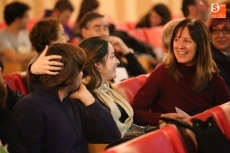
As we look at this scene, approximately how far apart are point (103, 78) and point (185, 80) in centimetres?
57

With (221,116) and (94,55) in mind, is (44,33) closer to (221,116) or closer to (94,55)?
(94,55)

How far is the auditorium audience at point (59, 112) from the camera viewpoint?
271 cm

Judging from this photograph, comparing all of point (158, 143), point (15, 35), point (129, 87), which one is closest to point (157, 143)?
point (158, 143)

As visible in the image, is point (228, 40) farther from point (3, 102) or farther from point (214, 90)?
point (3, 102)

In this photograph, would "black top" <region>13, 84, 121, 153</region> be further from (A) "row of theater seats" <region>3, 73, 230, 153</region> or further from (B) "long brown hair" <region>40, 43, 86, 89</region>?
(A) "row of theater seats" <region>3, 73, 230, 153</region>

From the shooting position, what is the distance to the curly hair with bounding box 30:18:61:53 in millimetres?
4348

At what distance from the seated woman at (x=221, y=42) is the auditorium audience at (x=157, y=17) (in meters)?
3.47

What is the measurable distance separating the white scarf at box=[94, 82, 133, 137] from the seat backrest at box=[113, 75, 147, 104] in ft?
1.09

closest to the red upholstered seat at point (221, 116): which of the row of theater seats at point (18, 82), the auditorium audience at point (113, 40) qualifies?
the row of theater seats at point (18, 82)

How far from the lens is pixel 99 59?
3.42m

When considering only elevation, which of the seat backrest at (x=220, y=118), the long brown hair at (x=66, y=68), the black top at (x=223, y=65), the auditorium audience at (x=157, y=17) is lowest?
the auditorium audience at (x=157, y=17)

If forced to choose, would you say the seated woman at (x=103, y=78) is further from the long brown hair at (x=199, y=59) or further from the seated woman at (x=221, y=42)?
the seated woman at (x=221, y=42)

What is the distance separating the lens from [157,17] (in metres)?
8.04

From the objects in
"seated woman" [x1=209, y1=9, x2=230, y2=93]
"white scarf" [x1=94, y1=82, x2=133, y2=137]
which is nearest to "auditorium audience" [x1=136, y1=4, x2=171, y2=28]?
"seated woman" [x1=209, y1=9, x2=230, y2=93]
